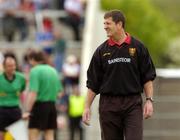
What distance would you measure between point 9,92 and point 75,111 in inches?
318

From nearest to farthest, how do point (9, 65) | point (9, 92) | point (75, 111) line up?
point (9, 65)
point (9, 92)
point (75, 111)

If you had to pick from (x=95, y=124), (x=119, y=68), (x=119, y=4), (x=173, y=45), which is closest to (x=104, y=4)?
(x=119, y=4)

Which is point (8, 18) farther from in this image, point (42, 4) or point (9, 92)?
point (9, 92)

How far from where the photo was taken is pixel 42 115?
1485 cm

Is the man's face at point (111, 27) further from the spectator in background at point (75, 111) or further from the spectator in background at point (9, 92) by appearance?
the spectator in background at point (75, 111)

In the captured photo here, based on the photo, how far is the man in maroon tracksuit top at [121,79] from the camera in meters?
11.0

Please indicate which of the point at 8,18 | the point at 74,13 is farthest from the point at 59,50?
the point at 8,18

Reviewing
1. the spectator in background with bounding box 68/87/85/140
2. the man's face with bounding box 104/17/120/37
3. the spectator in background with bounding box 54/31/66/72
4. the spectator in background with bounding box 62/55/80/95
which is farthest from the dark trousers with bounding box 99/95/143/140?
the spectator in background with bounding box 54/31/66/72

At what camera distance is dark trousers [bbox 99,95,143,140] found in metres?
11.0

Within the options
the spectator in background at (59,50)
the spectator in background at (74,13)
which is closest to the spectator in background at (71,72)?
the spectator in background at (59,50)

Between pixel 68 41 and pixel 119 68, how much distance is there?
686 inches

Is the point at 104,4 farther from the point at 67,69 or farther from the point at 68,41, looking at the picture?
the point at 67,69

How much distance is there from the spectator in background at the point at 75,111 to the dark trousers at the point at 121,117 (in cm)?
1095

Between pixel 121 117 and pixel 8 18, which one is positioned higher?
pixel 8 18
